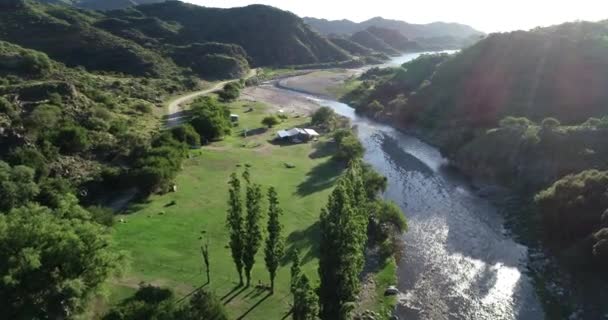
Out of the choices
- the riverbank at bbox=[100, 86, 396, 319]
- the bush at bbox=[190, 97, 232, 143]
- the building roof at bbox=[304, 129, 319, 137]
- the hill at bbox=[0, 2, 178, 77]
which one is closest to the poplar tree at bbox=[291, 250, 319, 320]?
the riverbank at bbox=[100, 86, 396, 319]

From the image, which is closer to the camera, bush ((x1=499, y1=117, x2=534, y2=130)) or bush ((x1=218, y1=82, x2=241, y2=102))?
bush ((x1=499, y1=117, x2=534, y2=130))

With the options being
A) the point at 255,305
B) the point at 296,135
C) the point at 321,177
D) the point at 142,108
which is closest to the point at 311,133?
the point at 296,135

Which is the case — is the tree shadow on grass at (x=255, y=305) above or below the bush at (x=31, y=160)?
below

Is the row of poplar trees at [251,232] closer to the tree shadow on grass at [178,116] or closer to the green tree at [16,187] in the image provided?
the green tree at [16,187]

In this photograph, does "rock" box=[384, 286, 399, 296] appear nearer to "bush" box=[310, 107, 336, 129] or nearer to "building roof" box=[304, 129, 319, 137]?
"building roof" box=[304, 129, 319, 137]

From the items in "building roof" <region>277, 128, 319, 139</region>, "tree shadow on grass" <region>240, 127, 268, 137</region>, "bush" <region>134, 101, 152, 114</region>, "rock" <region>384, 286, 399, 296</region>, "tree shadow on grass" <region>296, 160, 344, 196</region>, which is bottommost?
"rock" <region>384, 286, 399, 296</region>

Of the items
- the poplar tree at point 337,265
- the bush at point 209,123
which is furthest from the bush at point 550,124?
the bush at point 209,123
